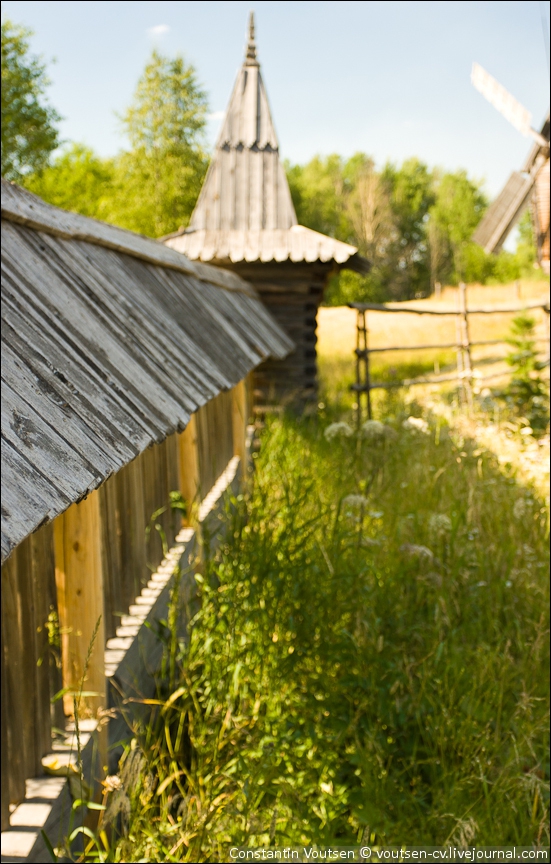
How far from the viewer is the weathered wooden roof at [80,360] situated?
4.33ft

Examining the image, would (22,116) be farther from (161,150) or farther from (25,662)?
(25,662)

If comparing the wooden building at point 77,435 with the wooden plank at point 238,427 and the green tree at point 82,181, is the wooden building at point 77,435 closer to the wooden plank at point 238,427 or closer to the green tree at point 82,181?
the wooden plank at point 238,427

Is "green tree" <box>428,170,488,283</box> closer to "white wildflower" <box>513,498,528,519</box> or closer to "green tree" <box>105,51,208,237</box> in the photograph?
"green tree" <box>105,51,208,237</box>

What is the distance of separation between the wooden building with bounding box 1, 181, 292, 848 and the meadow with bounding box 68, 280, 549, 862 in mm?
333

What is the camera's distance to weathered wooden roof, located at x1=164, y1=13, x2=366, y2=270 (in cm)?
943

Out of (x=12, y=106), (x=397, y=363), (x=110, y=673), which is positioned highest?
(x=12, y=106)

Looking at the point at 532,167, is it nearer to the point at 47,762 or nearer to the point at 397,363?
the point at 397,363

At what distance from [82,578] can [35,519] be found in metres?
1.62

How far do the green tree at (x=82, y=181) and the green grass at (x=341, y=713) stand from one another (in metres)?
33.1

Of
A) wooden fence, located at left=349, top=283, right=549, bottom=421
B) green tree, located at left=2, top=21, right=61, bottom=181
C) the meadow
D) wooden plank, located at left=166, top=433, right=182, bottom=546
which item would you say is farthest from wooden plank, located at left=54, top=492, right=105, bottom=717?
green tree, located at left=2, top=21, right=61, bottom=181

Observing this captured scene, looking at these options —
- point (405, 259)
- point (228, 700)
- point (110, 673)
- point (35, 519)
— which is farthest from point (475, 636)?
point (405, 259)

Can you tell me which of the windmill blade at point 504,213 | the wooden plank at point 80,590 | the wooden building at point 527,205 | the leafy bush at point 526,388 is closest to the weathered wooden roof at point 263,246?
the leafy bush at point 526,388

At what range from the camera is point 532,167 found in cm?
1316

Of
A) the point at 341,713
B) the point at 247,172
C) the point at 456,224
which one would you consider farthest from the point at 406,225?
the point at 341,713
